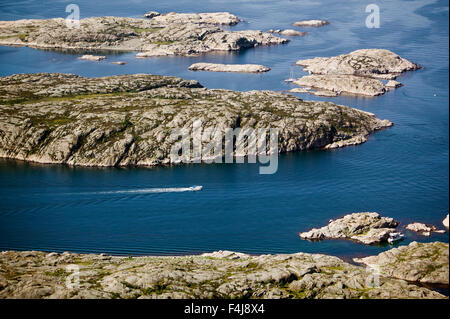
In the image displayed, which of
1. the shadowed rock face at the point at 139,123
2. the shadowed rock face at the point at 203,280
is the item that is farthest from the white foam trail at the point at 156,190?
the shadowed rock face at the point at 203,280

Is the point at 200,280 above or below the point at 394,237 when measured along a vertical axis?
above

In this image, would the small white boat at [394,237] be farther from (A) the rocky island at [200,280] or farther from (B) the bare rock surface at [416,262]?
(A) the rocky island at [200,280]

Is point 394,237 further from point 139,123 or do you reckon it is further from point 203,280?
point 139,123

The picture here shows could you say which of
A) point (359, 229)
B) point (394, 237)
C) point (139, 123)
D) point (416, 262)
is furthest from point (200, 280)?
point (139, 123)

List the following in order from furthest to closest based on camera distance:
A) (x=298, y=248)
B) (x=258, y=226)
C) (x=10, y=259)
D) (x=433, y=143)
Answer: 1. (x=433, y=143)
2. (x=258, y=226)
3. (x=298, y=248)
4. (x=10, y=259)
